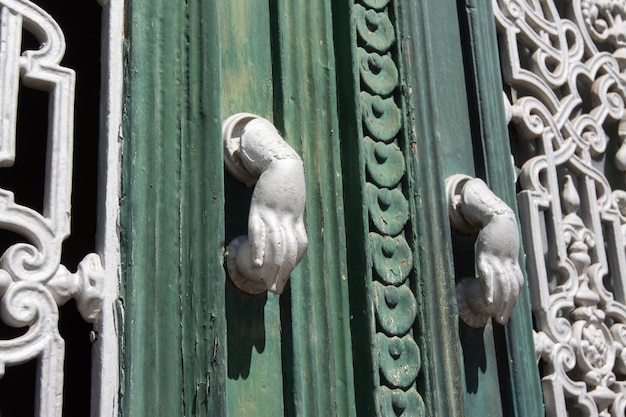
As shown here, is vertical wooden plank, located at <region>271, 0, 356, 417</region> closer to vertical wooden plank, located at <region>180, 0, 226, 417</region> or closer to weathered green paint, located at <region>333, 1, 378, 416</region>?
weathered green paint, located at <region>333, 1, 378, 416</region>

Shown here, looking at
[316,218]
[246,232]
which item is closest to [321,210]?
[316,218]

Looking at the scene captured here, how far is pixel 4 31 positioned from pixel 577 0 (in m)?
1.64

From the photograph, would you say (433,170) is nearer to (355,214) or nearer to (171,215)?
(355,214)

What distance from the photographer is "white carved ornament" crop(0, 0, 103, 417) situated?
1.45m

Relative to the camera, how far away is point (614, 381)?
91.9 inches

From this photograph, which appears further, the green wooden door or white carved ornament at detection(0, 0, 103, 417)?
the green wooden door

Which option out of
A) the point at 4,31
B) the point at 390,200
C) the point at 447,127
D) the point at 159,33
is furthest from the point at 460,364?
the point at 4,31

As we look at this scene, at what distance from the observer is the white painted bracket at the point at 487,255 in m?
1.94

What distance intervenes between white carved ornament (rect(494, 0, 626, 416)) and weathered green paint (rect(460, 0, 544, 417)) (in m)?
0.11

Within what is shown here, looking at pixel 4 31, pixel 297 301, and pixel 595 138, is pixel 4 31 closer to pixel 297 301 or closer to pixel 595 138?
pixel 297 301

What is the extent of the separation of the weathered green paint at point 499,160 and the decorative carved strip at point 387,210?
239 mm

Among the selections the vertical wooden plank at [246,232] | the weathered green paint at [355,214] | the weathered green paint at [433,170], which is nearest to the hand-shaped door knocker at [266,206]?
the vertical wooden plank at [246,232]

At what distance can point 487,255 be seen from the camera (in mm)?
1951

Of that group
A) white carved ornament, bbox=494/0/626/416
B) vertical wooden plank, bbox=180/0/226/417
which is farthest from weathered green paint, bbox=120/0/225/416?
white carved ornament, bbox=494/0/626/416
